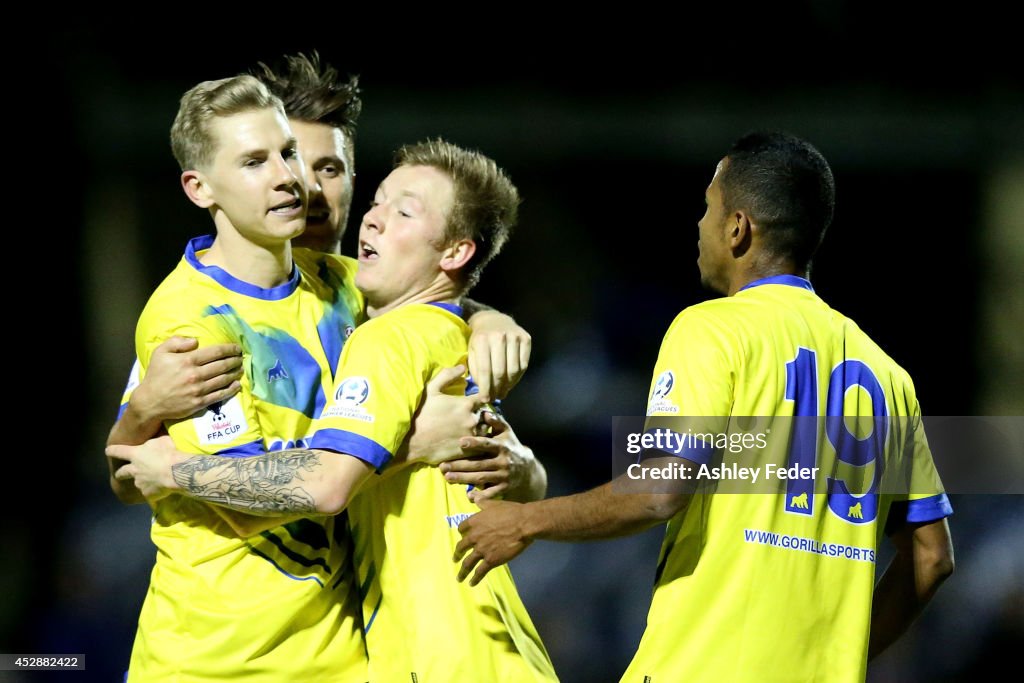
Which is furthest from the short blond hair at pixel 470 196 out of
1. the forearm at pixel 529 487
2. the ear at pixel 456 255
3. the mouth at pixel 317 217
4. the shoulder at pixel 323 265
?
the mouth at pixel 317 217

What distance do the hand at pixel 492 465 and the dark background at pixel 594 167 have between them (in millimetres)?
4187

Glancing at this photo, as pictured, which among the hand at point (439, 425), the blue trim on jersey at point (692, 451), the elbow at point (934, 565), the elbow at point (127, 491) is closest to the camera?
the blue trim on jersey at point (692, 451)

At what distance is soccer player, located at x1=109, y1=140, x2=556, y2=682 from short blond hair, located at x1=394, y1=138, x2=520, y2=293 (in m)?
0.02

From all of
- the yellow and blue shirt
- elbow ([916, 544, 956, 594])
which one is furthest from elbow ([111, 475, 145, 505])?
elbow ([916, 544, 956, 594])

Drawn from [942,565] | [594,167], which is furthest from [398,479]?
[594,167]

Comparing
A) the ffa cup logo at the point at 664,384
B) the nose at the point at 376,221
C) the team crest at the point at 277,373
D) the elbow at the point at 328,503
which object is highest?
the nose at the point at 376,221

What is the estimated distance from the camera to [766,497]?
292 cm

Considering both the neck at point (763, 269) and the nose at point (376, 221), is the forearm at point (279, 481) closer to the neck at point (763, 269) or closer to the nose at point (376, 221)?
the nose at point (376, 221)

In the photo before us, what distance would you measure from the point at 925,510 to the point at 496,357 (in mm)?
1257

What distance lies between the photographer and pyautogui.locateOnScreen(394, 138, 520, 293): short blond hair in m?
3.39

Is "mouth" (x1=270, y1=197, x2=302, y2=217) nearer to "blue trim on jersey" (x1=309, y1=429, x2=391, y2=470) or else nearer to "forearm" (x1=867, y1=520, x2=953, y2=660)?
"blue trim on jersey" (x1=309, y1=429, x2=391, y2=470)

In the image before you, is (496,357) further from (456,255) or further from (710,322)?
(710,322)

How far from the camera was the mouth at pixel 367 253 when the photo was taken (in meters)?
3.34

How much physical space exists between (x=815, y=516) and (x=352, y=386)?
1223 millimetres
